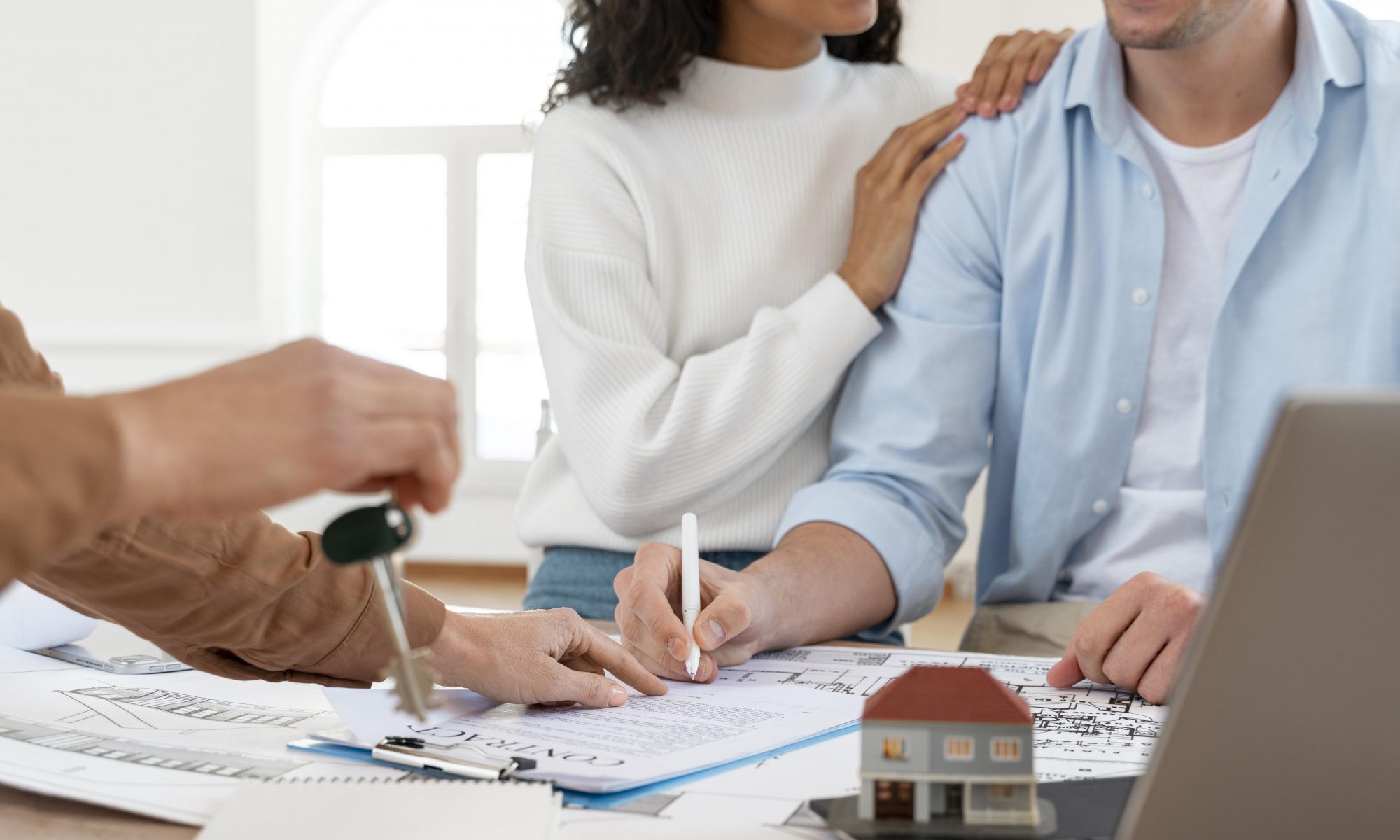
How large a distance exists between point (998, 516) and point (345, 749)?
38.5 inches

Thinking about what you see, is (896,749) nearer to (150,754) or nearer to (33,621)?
(150,754)

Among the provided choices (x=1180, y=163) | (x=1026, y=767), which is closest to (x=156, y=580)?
(x=1026, y=767)

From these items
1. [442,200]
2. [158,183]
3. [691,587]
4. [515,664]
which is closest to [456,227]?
[442,200]

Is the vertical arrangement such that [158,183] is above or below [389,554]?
below

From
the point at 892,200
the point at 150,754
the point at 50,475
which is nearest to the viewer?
the point at 50,475

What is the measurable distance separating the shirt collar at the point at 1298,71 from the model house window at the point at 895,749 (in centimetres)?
106

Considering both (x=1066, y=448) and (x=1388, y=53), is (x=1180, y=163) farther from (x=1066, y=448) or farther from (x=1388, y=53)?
(x=1066, y=448)

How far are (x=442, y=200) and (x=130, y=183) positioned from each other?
1.27 metres

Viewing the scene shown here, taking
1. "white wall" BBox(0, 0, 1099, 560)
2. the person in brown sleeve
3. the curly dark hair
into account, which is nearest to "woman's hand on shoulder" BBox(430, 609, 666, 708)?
the person in brown sleeve

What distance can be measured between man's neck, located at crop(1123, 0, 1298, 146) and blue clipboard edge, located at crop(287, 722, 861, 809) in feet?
3.11

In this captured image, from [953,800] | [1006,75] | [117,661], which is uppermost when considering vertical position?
[1006,75]

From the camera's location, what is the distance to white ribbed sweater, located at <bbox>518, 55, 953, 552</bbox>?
1.50 metres

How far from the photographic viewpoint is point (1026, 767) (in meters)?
0.61

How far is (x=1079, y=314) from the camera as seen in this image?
1468 mm
